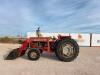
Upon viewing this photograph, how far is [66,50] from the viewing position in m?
10.2

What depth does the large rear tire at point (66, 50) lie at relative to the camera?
33.1 ft

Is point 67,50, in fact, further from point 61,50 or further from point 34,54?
point 34,54

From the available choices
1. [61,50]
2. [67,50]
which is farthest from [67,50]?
[61,50]

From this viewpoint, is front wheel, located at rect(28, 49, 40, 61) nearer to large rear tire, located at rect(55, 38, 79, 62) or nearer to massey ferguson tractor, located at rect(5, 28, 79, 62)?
massey ferguson tractor, located at rect(5, 28, 79, 62)

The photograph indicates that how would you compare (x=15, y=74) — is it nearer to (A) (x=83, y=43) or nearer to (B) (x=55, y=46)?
(B) (x=55, y=46)

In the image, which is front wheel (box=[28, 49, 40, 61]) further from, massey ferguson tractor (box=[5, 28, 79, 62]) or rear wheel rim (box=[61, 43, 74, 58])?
rear wheel rim (box=[61, 43, 74, 58])

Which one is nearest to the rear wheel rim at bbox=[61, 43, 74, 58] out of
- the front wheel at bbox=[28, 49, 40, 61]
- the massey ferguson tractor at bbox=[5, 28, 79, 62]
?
the massey ferguson tractor at bbox=[5, 28, 79, 62]

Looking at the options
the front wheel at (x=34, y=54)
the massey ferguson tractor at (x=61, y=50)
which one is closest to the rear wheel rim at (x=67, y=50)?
the massey ferguson tractor at (x=61, y=50)

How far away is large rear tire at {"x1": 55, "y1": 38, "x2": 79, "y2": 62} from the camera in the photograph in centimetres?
1008

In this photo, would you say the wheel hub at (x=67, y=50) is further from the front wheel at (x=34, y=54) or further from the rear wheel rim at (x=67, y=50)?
the front wheel at (x=34, y=54)

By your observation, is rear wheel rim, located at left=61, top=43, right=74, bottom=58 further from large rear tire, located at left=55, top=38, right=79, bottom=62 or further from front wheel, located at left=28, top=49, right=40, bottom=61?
front wheel, located at left=28, top=49, right=40, bottom=61

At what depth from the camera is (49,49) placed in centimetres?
1066

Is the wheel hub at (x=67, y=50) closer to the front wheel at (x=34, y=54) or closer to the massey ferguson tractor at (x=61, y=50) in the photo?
the massey ferguson tractor at (x=61, y=50)

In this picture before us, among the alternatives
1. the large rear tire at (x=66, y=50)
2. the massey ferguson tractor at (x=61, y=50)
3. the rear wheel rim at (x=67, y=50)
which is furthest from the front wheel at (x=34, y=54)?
the rear wheel rim at (x=67, y=50)
